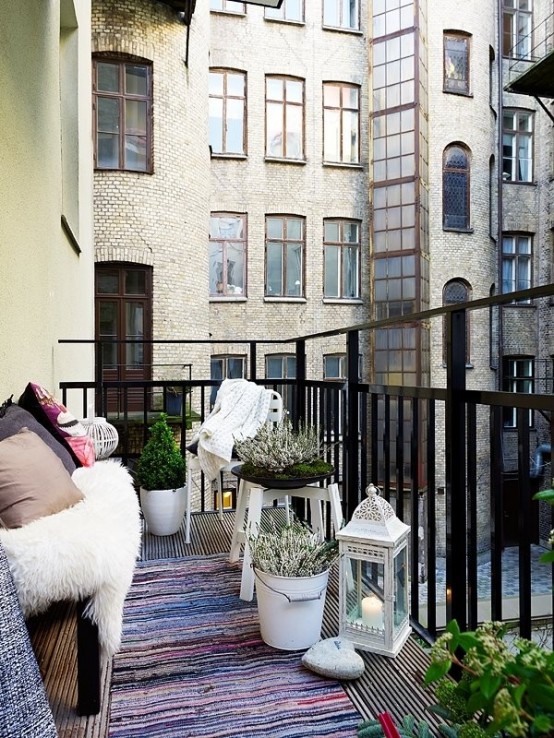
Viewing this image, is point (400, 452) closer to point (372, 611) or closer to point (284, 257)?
point (372, 611)

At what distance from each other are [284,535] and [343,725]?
0.65 meters

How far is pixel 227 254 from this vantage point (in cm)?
1207

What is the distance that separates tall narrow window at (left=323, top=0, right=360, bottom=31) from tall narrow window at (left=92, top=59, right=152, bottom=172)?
5096mm

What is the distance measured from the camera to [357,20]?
1256 cm

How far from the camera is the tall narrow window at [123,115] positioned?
30.6 ft

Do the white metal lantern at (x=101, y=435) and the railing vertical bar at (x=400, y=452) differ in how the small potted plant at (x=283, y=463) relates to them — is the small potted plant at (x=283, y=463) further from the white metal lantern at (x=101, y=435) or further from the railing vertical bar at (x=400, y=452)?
the white metal lantern at (x=101, y=435)

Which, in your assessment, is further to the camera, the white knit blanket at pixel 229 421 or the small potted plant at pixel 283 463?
the white knit blanket at pixel 229 421

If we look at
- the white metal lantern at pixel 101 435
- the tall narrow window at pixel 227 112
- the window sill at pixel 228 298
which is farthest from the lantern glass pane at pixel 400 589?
the tall narrow window at pixel 227 112

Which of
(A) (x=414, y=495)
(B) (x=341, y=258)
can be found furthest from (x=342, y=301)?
(A) (x=414, y=495)

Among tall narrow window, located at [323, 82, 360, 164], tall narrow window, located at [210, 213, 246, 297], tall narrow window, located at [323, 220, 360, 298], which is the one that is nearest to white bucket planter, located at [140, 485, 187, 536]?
tall narrow window, located at [210, 213, 246, 297]

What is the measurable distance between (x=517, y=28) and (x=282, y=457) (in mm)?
15532

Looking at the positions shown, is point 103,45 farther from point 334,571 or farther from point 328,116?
point 334,571

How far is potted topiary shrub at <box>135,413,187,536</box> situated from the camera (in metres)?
3.33

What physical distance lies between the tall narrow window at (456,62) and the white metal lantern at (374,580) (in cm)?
1315
